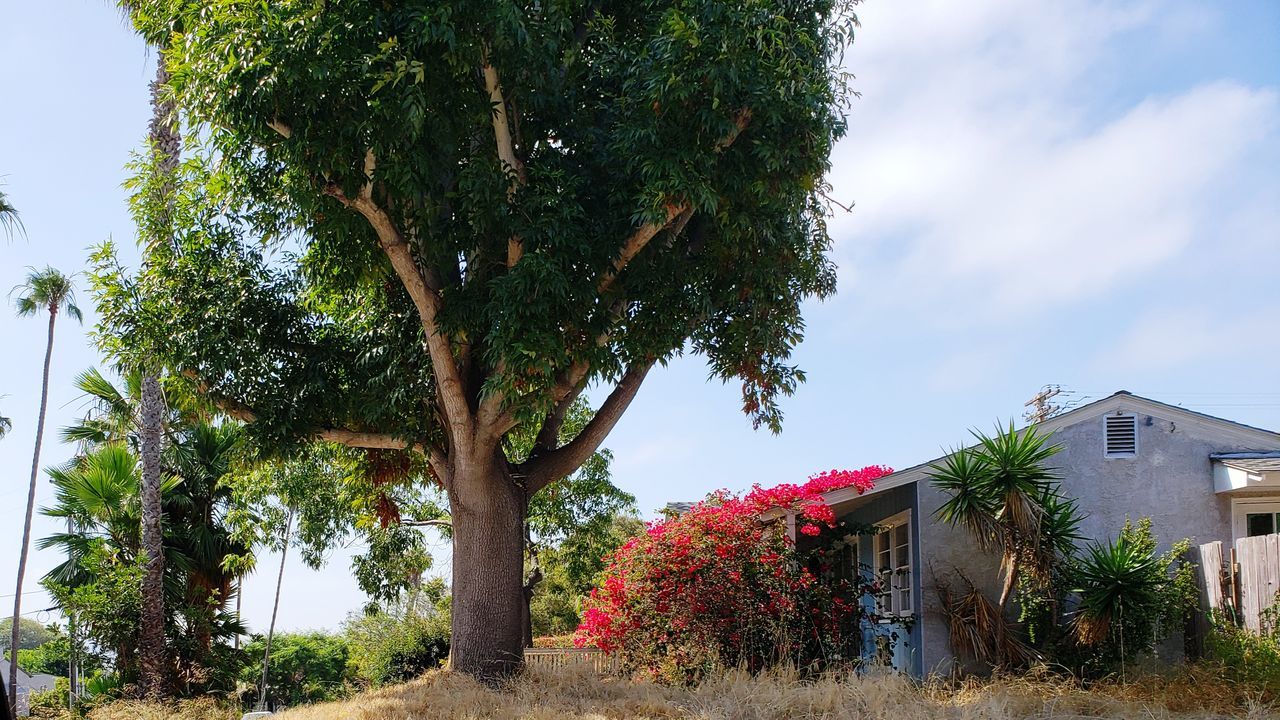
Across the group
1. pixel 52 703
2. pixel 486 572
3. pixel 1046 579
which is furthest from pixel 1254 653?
pixel 52 703


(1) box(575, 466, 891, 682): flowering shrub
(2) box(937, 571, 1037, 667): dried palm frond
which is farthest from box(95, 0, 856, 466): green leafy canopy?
(2) box(937, 571, 1037, 667): dried palm frond

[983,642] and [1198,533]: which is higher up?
[1198,533]

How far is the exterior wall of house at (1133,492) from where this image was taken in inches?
572

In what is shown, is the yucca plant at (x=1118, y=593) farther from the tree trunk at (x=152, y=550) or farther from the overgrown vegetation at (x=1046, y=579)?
the tree trunk at (x=152, y=550)

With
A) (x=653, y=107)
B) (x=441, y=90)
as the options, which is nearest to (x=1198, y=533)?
(x=653, y=107)

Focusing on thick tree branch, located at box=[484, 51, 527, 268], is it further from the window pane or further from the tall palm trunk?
the window pane

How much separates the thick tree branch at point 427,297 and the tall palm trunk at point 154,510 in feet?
26.5

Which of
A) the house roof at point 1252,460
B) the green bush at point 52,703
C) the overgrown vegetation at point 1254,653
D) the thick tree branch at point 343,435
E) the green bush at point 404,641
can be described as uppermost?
the thick tree branch at point 343,435

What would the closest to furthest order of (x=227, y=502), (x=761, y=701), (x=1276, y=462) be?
1. (x=761, y=701)
2. (x=1276, y=462)
3. (x=227, y=502)

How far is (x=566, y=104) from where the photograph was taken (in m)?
14.0

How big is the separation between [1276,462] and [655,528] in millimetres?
8597

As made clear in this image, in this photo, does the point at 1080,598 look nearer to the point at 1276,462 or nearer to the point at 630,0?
the point at 1276,462

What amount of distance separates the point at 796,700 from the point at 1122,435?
718cm

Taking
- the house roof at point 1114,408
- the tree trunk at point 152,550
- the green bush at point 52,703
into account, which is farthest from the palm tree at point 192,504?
the house roof at point 1114,408
